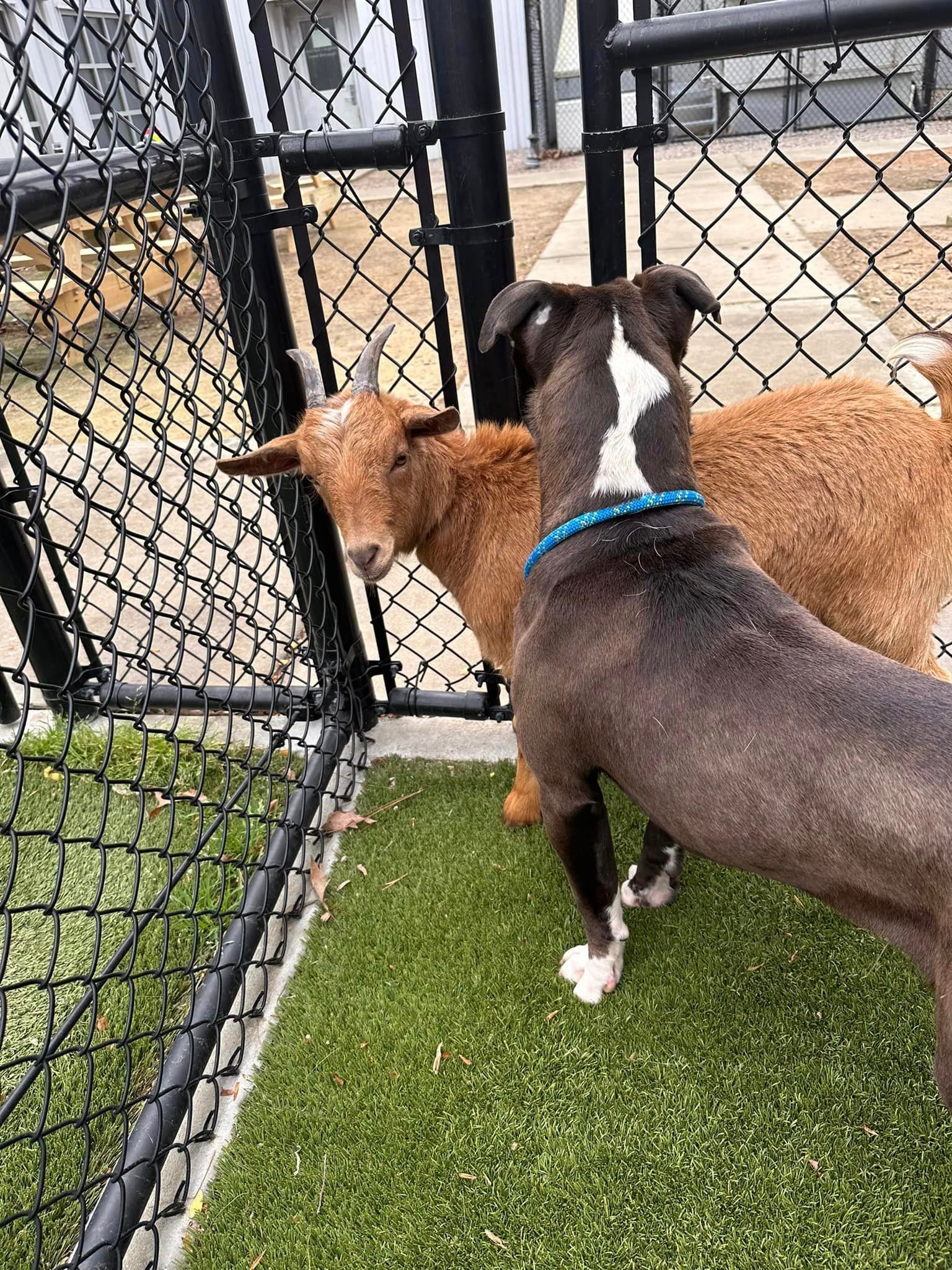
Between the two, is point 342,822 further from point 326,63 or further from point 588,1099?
point 326,63

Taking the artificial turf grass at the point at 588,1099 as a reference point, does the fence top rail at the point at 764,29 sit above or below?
above

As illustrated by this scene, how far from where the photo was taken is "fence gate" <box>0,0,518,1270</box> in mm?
2131

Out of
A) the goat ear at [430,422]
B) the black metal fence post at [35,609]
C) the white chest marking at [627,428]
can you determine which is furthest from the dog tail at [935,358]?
the black metal fence post at [35,609]

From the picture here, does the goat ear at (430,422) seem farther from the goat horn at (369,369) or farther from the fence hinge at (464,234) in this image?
the fence hinge at (464,234)

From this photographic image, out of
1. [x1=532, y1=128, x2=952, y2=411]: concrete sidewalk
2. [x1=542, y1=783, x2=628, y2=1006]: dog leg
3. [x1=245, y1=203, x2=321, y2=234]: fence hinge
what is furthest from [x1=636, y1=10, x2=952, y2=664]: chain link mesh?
[x1=542, y1=783, x2=628, y2=1006]: dog leg

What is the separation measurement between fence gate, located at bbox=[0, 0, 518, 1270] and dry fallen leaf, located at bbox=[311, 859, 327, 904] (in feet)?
0.23

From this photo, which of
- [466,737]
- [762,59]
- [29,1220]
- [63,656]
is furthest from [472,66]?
[762,59]

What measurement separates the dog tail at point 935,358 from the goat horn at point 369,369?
61.9 inches

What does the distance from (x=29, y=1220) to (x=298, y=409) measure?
99.7 inches

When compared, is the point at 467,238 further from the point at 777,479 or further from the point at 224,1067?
the point at 224,1067

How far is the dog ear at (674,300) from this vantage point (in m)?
2.27

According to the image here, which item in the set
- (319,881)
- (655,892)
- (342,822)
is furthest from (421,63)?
(655,892)

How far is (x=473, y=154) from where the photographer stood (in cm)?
251

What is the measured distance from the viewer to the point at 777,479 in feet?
8.64
